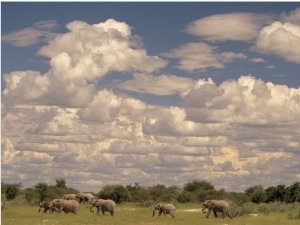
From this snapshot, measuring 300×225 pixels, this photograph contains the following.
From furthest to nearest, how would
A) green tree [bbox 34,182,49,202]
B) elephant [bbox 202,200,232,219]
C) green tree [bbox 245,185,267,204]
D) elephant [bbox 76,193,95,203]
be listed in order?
1. green tree [bbox 245,185,267,204]
2. green tree [bbox 34,182,49,202]
3. elephant [bbox 76,193,95,203]
4. elephant [bbox 202,200,232,219]

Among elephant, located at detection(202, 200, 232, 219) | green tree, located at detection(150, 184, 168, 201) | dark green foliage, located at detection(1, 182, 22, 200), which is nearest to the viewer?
elephant, located at detection(202, 200, 232, 219)

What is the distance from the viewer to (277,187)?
328ft

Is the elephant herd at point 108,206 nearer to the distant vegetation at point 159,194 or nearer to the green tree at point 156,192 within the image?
the distant vegetation at point 159,194

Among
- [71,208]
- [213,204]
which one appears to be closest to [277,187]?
[213,204]

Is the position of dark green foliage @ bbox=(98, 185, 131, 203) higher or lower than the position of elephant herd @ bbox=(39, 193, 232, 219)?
higher

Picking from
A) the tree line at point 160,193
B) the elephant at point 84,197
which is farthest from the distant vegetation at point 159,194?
the elephant at point 84,197

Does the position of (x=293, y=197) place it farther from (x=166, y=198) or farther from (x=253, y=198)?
(x=166, y=198)

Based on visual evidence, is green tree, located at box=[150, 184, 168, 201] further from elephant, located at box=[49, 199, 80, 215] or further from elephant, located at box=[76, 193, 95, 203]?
elephant, located at box=[49, 199, 80, 215]

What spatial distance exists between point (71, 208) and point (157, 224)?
13213 mm

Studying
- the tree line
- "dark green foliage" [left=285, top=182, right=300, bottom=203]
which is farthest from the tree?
"dark green foliage" [left=285, top=182, right=300, bottom=203]

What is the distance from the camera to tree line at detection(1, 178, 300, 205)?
80000 mm

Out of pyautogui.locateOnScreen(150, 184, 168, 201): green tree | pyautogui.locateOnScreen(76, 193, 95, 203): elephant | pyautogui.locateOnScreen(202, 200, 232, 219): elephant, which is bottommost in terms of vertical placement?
pyautogui.locateOnScreen(202, 200, 232, 219): elephant

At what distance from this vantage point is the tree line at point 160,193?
80.0m

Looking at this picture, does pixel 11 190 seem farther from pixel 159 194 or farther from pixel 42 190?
pixel 159 194
